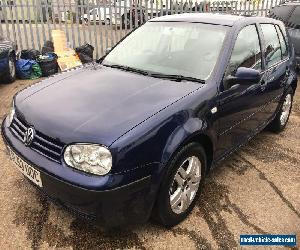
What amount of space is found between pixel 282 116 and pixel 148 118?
3.19 meters

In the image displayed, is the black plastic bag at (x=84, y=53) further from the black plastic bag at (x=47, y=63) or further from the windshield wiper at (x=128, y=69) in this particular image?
the windshield wiper at (x=128, y=69)

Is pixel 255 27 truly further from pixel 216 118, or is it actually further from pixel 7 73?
pixel 7 73

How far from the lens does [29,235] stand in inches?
110

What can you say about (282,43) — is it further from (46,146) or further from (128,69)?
(46,146)

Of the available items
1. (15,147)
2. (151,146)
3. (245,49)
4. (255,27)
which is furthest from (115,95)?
(255,27)

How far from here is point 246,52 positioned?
3588mm

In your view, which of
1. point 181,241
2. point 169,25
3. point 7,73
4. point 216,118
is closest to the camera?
point 181,241

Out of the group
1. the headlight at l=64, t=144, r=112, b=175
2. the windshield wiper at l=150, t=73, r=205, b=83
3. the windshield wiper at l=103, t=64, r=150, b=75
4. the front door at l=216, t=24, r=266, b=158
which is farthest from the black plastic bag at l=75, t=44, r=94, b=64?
the headlight at l=64, t=144, r=112, b=175

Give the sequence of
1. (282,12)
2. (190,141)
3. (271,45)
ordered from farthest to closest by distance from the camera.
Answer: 1. (282,12)
2. (271,45)
3. (190,141)

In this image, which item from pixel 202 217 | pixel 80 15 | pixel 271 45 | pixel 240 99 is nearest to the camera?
pixel 202 217

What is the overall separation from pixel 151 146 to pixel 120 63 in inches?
57.5

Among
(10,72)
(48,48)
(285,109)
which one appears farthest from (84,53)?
(285,109)

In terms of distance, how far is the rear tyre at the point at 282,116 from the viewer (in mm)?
4875

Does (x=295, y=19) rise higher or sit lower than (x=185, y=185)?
higher
